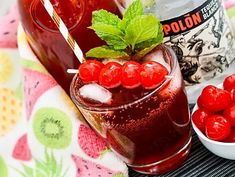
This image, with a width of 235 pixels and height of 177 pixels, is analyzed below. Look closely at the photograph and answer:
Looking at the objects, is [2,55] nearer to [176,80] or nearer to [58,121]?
[58,121]

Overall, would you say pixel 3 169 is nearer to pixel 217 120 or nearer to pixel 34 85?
pixel 34 85

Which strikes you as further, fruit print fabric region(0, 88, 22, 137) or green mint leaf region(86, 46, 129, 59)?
fruit print fabric region(0, 88, 22, 137)

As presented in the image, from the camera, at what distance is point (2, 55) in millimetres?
718

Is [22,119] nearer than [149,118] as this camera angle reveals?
No

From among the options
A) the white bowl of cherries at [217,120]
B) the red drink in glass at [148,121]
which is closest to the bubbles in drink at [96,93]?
the red drink in glass at [148,121]

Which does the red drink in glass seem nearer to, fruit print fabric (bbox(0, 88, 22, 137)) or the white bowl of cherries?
the white bowl of cherries

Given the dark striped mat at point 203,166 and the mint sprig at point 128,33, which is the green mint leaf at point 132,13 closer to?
the mint sprig at point 128,33

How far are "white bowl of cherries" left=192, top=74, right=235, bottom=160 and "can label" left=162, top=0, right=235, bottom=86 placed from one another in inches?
3.1

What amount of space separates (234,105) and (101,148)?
0.53 ft

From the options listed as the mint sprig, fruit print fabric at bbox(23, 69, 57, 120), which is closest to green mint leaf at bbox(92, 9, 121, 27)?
the mint sprig

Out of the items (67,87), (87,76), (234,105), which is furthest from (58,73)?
(234,105)

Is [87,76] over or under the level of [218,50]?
over

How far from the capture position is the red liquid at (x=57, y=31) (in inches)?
25.6

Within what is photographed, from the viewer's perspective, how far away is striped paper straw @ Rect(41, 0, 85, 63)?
60 centimetres
